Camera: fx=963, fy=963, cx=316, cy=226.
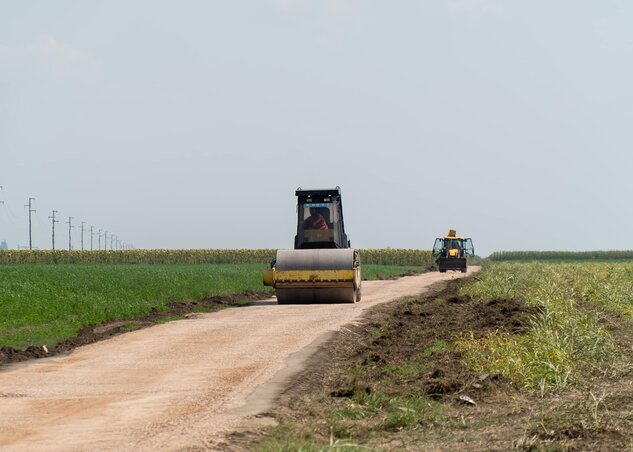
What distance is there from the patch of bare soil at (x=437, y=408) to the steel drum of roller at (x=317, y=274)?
1244 cm

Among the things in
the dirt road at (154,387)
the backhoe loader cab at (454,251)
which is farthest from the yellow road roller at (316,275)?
the backhoe loader cab at (454,251)

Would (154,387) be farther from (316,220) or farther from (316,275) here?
(316,220)

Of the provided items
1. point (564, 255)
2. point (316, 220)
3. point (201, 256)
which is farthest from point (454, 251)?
point (564, 255)

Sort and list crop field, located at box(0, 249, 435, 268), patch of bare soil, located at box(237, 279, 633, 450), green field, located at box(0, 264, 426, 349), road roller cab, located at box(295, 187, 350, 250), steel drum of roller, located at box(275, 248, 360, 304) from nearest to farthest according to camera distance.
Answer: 1. patch of bare soil, located at box(237, 279, 633, 450)
2. green field, located at box(0, 264, 426, 349)
3. steel drum of roller, located at box(275, 248, 360, 304)
4. road roller cab, located at box(295, 187, 350, 250)
5. crop field, located at box(0, 249, 435, 268)

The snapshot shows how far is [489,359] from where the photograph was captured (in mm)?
14109

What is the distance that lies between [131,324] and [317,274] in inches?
333

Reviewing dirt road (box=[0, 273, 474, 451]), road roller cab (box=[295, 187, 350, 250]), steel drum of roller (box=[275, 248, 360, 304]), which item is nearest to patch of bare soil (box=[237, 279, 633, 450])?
dirt road (box=[0, 273, 474, 451])

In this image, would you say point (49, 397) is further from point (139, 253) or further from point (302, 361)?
point (139, 253)

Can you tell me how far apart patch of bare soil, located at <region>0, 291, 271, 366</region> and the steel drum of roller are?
246 cm

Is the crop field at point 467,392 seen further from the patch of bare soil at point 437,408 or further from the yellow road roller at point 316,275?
the yellow road roller at point 316,275

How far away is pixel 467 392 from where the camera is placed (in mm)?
12383

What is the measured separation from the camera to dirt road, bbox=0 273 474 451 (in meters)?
9.86

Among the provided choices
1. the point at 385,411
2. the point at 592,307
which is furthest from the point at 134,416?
the point at 592,307

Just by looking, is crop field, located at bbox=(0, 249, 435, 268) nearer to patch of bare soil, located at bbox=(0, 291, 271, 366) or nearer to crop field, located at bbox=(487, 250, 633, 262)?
crop field, located at bbox=(487, 250, 633, 262)
